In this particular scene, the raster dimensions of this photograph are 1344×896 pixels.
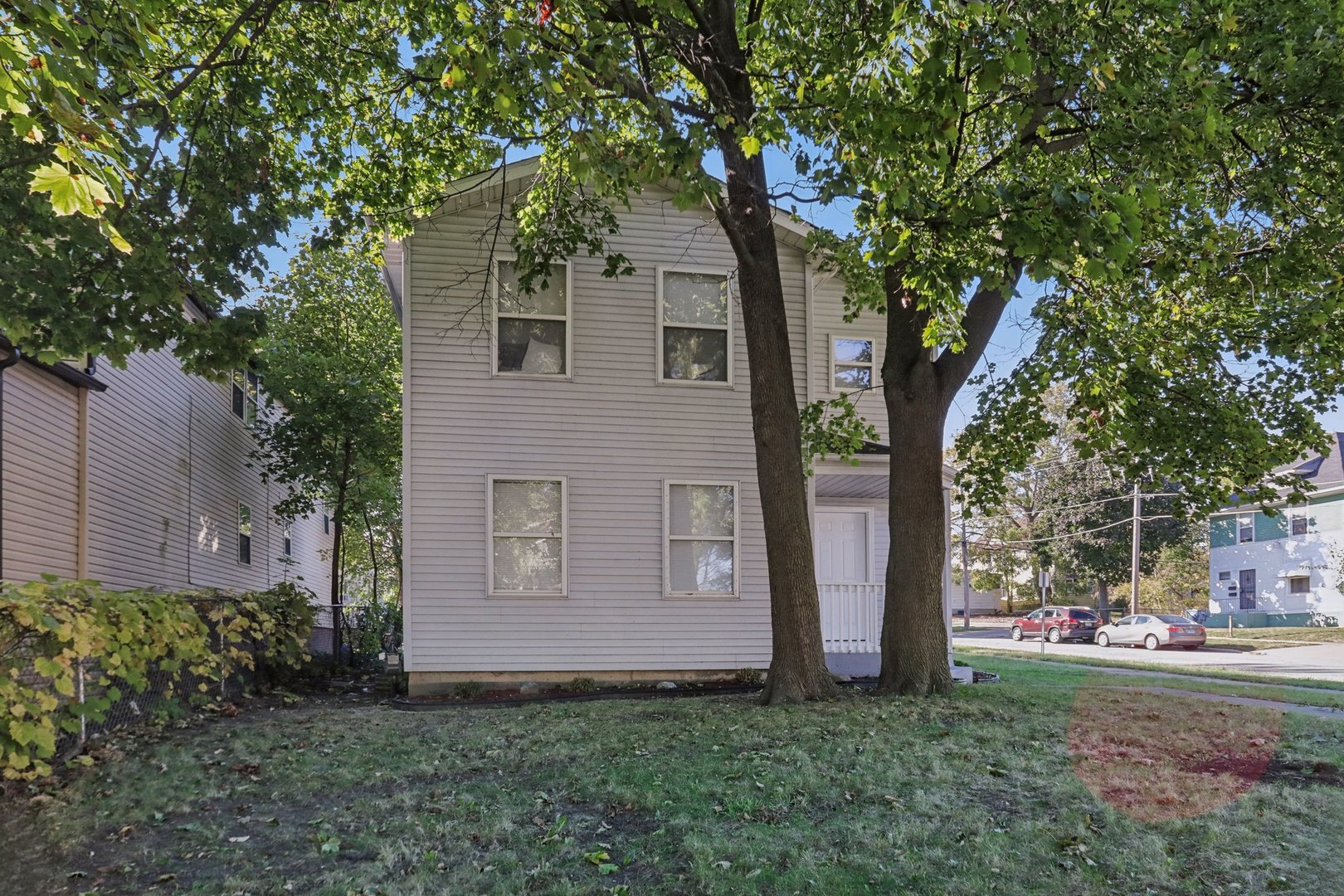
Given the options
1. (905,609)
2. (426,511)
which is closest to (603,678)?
(426,511)

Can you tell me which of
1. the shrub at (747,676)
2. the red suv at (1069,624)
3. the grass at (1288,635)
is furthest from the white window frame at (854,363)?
the grass at (1288,635)

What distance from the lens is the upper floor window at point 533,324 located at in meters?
11.1

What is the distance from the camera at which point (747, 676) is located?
36.4 ft

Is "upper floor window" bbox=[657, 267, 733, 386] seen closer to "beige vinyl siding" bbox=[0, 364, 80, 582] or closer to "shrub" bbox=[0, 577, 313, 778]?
"shrub" bbox=[0, 577, 313, 778]

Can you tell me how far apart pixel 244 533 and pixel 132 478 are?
200 inches

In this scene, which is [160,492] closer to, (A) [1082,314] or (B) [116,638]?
(B) [116,638]

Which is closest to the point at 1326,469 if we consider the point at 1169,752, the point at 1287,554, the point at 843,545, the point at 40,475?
the point at 1287,554

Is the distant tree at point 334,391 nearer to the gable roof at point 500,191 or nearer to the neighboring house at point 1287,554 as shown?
the gable roof at point 500,191

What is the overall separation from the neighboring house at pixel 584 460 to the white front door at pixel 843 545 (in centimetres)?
134

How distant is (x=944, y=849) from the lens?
3980mm

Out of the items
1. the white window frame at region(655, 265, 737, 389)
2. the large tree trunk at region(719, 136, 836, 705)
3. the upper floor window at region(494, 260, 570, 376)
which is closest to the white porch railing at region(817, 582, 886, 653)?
the white window frame at region(655, 265, 737, 389)

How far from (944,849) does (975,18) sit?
14.9ft

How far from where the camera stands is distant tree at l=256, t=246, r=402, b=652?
14867mm

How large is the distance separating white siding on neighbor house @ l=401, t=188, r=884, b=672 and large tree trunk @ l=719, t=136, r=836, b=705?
7.73ft
